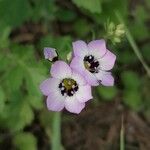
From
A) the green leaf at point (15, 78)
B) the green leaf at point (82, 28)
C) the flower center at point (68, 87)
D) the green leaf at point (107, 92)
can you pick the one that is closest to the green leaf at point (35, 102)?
the green leaf at point (15, 78)

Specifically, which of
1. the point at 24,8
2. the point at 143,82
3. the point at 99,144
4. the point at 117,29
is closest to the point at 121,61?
the point at 143,82

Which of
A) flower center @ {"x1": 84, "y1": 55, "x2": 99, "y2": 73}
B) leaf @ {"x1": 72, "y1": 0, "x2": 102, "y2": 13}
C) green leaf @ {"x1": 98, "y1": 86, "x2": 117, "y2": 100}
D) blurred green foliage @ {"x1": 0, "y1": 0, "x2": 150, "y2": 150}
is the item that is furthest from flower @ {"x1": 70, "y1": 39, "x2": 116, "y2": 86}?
green leaf @ {"x1": 98, "y1": 86, "x2": 117, "y2": 100}

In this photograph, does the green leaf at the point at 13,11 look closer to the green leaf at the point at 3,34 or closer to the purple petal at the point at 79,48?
the green leaf at the point at 3,34

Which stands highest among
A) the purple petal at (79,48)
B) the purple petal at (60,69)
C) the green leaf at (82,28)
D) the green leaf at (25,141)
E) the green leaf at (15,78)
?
the green leaf at (82,28)

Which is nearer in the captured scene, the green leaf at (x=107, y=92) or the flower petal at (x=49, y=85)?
the flower petal at (x=49, y=85)

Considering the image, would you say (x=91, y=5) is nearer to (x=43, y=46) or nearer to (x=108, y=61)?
(x=43, y=46)

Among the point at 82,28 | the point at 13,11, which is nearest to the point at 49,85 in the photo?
the point at 13,11
